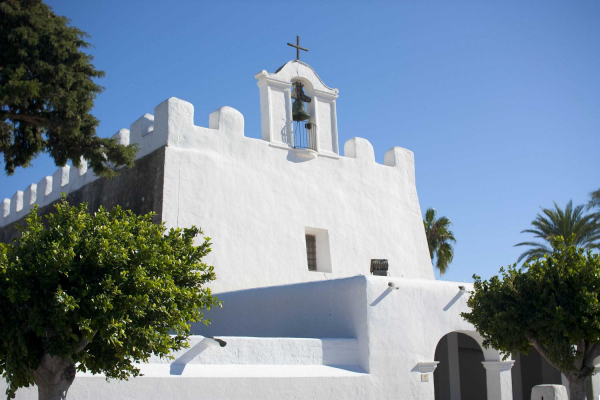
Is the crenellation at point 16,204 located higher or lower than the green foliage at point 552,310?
higher

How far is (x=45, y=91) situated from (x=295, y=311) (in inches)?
303

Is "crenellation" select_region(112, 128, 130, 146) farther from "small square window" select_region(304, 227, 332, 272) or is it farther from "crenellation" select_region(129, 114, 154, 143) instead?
"small square window" select_region(304, 227, 332, 272)

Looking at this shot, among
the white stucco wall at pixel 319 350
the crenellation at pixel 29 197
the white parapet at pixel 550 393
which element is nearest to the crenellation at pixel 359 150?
the white stucco wall at pixel 319 350

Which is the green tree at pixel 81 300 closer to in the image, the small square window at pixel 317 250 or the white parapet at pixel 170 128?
the white parapet at pixel 170 128

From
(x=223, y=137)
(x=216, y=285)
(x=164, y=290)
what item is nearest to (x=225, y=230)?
(x=216, y=285)

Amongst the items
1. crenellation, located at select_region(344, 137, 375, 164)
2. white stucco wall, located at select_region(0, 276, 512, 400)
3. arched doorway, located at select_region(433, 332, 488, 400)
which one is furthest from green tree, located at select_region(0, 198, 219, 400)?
arched doorway, located at select_region(433, 332, 488, 400)

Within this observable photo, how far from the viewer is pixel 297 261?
61.9 ft

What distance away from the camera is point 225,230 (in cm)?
1769

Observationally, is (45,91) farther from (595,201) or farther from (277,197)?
(595,201)

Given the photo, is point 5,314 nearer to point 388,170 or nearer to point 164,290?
point 164,290

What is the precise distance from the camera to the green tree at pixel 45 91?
12.8m

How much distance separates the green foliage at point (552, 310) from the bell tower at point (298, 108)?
8177 millimetres

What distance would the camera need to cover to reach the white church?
13.4 metres

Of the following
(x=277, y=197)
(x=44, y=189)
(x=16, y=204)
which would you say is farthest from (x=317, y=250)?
(x=16, y=204)
